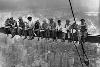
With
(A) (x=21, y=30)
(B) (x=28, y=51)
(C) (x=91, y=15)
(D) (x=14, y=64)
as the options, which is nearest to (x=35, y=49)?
(B) (x=28, y=51)

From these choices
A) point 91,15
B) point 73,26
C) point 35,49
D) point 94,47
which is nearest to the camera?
point 73,26

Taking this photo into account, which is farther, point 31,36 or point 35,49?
point 35,49

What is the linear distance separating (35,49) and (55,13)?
58115mm

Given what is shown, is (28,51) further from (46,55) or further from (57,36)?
(57,36)

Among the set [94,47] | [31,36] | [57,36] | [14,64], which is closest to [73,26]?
[57,36]

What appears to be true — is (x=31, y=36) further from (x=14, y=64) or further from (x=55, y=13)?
(x=55, y=13)

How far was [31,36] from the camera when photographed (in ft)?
48.7

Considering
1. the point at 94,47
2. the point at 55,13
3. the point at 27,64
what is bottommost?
the point at 27,64

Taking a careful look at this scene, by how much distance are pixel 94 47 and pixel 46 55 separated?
80.5ft

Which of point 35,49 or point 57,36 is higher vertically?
point 57,36

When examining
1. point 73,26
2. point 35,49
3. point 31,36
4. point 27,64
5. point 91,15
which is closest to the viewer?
point 73,26

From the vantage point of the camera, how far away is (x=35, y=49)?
4771 inches

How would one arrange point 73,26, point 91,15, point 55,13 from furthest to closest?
point 55,13 < point 91,15 < point 73,26

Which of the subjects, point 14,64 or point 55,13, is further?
point 55,13
